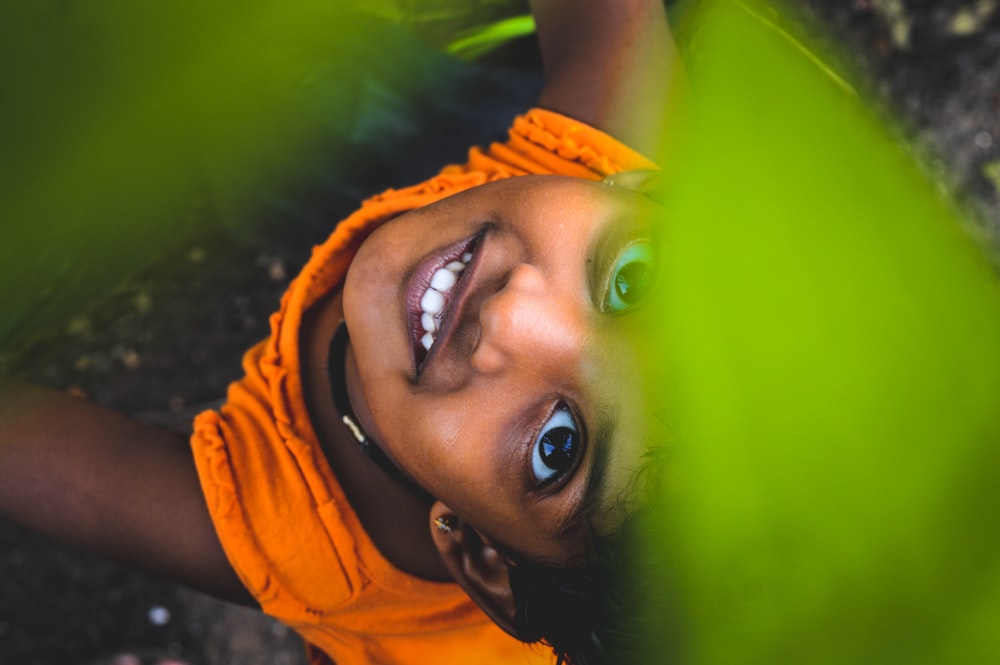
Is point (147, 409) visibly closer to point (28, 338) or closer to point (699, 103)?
point (28, 338)

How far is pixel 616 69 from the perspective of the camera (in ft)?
3.55

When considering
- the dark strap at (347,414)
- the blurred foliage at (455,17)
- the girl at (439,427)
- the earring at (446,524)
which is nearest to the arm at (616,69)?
the girl at (439,427)

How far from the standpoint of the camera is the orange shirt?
892mm

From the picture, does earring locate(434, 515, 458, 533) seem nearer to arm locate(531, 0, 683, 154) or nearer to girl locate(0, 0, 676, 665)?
girl locate(0, 0, 676, 665)

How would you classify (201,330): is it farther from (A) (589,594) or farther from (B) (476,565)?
(A) (589,594)

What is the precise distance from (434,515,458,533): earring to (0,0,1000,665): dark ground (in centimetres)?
68

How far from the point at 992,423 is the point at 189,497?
870mm

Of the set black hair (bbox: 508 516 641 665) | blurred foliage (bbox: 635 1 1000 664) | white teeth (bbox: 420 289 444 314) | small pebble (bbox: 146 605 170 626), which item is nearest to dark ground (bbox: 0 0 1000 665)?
small pebble (bbox: 146 605 170 626)

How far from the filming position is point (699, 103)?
131 millimetres

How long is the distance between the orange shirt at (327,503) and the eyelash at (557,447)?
315 mm

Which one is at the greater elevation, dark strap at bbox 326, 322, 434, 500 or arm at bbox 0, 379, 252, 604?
dark strap at bbox 326, 322, 434, 500

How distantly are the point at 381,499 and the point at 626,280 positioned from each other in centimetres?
47

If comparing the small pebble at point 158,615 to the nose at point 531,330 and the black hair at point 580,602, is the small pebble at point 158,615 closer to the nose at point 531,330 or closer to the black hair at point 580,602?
the black hair at point 580,602

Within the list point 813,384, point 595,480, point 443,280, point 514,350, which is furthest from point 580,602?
point 813,384
